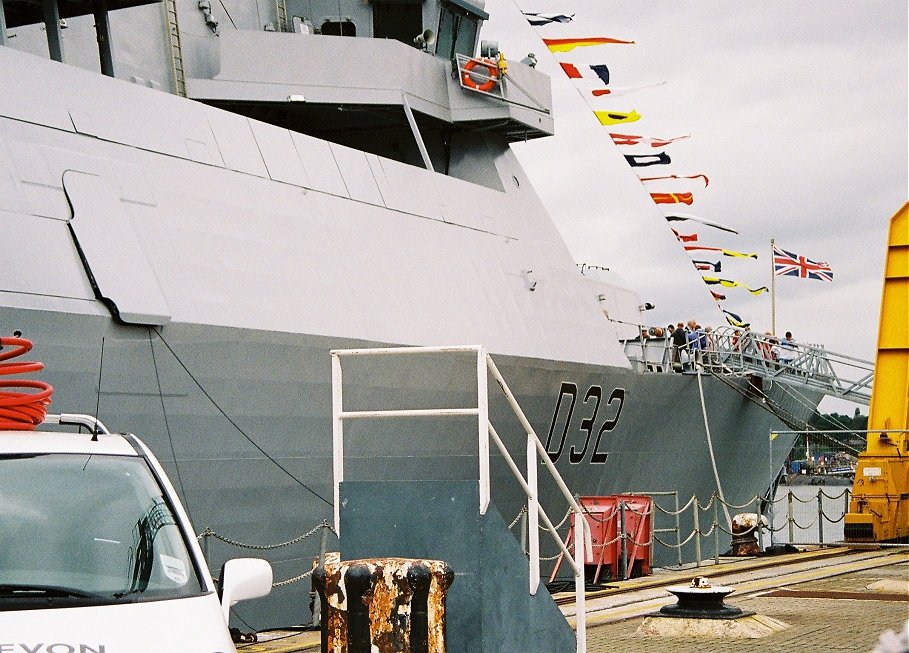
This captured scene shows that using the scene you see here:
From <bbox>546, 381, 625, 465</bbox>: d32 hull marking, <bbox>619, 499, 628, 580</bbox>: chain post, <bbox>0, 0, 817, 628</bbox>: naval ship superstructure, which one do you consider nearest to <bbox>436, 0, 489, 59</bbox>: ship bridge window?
<bbox>0, 0, 817, 628</bbox>: naval ship superstructure

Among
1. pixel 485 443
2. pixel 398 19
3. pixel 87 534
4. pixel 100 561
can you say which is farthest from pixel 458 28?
pixel 100 561

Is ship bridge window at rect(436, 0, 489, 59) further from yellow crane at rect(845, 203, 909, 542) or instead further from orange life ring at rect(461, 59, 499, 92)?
yellow crane at rect(845, 203, 909, 542)

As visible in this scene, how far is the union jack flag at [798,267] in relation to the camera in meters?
23.0

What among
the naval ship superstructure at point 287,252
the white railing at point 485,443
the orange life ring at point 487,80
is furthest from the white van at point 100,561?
the orange life ring at point 487,80

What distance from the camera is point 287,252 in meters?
11.4

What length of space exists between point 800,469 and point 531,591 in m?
23.5

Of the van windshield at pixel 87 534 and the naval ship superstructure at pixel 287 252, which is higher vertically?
the naval ship superstructure at pixel 287 252

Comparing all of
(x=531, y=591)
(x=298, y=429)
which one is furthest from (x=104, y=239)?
(x=531, y=591)

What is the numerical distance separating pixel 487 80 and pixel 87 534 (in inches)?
493

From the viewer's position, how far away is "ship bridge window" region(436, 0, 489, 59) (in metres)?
16.6

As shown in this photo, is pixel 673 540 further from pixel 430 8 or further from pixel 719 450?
pixel 430 8

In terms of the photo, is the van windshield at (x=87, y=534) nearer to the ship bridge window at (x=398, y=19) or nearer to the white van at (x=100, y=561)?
the white van at (x=100, y=561)

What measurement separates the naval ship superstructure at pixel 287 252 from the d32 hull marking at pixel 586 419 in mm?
54

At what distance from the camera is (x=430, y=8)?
16.4m
